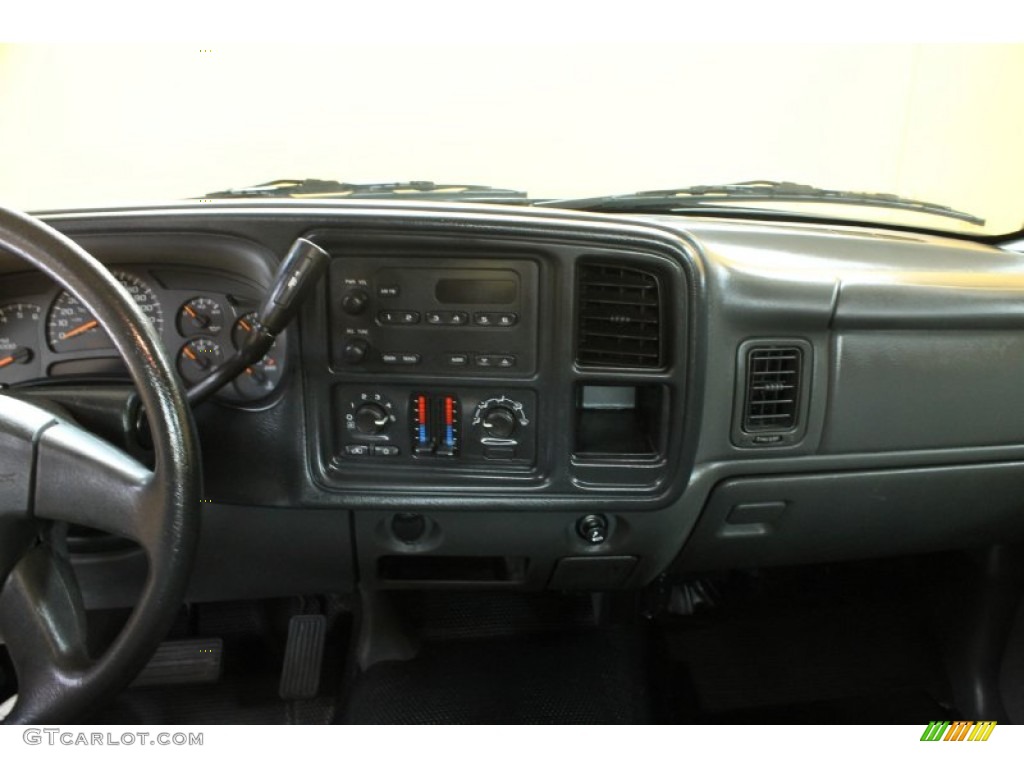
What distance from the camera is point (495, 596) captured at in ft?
6.19

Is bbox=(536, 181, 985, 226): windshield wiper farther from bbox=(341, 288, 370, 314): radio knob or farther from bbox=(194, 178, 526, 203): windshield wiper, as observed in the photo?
bbox=(341, 288, 370, 314): radio knob

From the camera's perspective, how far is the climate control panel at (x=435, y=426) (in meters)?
1.26

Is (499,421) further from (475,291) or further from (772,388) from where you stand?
(772,388)

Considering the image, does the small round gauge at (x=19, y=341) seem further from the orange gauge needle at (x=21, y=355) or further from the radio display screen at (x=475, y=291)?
the radio display screen at (x=475, y=291)

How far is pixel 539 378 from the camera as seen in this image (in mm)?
1241

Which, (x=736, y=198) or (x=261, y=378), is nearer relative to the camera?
(x=261, y=378)

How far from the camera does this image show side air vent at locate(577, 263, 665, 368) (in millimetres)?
1224

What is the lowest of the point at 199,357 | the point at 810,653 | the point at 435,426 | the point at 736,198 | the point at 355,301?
the point at 810,653

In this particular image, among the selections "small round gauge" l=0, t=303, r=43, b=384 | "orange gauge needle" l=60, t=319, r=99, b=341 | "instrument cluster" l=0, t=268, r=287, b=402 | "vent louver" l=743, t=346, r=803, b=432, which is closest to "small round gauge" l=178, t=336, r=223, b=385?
"instrument cluster" l=0, t=268, r=287, b=402

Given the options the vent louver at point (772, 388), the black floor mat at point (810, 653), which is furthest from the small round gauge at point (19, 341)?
the black floor mat at point (810, 653)

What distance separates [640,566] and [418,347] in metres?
0.61

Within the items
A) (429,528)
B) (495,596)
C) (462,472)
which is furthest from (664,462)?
(495,596)

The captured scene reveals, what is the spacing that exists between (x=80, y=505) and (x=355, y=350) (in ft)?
1.46

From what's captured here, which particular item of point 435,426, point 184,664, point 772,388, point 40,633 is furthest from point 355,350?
point 184,664
